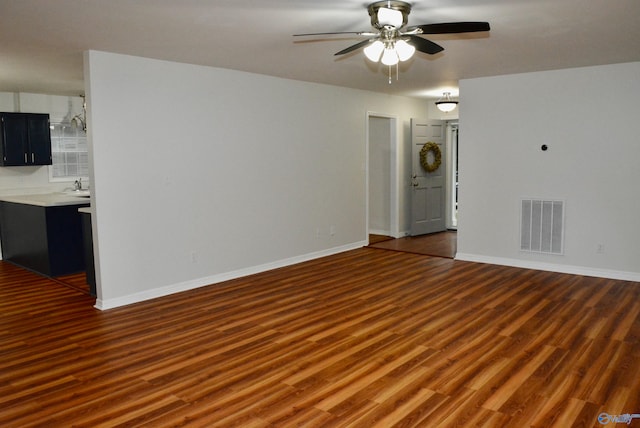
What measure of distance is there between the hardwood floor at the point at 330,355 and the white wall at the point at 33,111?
7.66 feet

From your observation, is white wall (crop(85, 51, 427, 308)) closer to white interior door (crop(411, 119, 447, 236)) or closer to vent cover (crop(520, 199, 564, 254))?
white interior door (crop(411, 119, 447, 236))

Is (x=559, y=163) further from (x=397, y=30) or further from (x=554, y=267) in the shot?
(x=397, y=30)

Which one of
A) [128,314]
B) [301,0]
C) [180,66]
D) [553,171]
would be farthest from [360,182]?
[301,0]

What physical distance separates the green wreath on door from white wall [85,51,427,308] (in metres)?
1.49

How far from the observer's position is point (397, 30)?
3189 mm

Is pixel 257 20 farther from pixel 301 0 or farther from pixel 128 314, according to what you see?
pixel 128 314

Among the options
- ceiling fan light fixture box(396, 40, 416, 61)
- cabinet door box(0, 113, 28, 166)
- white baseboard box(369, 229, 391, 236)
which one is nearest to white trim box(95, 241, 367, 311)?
white baseboard box(369, 229, 391, 236)

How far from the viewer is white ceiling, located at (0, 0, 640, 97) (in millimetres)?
3244

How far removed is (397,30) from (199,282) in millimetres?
3520

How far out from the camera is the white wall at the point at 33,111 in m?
7.20

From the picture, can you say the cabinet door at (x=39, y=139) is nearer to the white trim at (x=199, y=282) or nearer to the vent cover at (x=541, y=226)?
the white trim at (x=199, y=282)

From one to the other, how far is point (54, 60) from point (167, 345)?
3.15 metres

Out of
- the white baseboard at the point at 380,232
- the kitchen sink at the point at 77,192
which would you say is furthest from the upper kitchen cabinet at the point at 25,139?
the white baseboard at the point at 380,232

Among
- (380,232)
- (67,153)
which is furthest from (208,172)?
(380,232)
